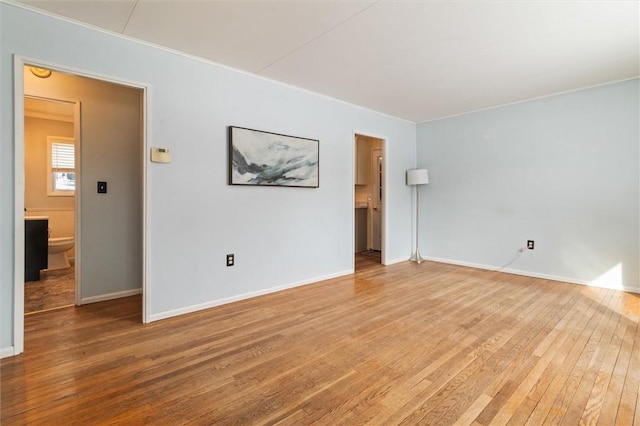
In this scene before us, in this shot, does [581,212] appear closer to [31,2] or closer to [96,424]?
[96,424]

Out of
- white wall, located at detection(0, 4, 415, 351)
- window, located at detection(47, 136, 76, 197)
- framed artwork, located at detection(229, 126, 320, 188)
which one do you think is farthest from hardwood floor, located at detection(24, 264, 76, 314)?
framed artwork, located at detection(229, 126, 320, 188)

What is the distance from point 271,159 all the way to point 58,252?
3644 millimetres

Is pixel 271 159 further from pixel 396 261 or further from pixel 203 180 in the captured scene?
pixel 396 261

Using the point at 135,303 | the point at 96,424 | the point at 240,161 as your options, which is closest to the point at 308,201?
the point at 240,161

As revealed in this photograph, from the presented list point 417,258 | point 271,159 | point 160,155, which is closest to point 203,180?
point 160,155

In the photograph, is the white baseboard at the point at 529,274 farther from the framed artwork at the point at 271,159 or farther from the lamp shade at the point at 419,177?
the framed artwork at the point at 271,159

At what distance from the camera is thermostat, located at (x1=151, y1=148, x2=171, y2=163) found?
2.61 m

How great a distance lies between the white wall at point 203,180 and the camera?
6.95ft

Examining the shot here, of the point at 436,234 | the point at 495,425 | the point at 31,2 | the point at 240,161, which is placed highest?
the point at 31,2

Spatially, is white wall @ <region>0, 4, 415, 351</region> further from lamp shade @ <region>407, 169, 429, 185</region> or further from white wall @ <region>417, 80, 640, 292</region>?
white wall @ <region>417, 80, 640, 292</region>

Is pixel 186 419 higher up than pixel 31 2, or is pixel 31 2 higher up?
pixel 31 2

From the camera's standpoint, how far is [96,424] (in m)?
1.42

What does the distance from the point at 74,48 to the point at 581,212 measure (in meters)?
5.35

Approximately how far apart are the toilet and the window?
1036 mm
